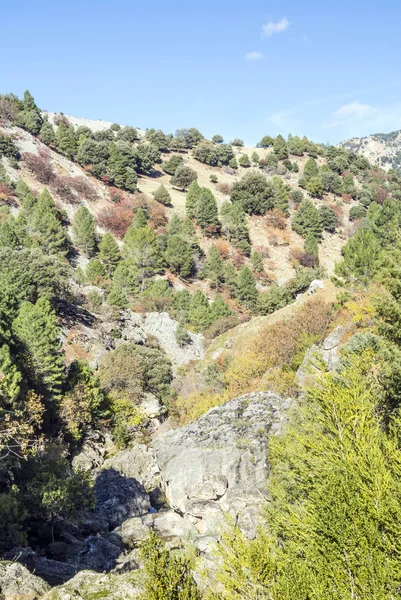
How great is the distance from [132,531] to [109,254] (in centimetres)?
5110

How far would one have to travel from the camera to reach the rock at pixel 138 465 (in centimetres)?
3778

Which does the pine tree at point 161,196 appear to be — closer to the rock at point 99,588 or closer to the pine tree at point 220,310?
the pine tree at point 220,310

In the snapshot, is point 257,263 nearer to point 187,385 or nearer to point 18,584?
point 187,385

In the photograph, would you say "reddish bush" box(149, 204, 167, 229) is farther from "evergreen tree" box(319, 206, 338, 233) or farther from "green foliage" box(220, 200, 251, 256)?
"evergreen tree" box(319, 206, 338, 233)

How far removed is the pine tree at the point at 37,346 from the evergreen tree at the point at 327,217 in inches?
3159

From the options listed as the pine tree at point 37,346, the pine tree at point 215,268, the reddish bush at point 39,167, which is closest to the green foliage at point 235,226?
the pine tree at point 215,268

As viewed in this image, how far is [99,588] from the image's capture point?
11.7 metres

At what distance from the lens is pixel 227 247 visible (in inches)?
3413

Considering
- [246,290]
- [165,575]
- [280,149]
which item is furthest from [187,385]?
[280,149]

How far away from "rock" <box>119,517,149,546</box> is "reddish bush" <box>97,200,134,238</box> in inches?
2431

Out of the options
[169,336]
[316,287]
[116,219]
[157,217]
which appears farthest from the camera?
[157,217]

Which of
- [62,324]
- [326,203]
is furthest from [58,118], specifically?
[62,324]

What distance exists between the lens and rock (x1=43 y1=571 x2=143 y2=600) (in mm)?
11289

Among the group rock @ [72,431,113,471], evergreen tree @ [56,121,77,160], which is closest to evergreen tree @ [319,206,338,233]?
evergreen tree @ [56,121,77,160]
